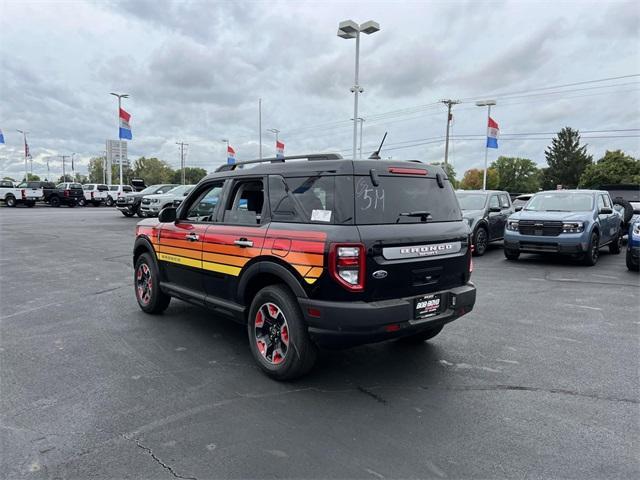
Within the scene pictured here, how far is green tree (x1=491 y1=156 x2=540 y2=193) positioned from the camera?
120625mm

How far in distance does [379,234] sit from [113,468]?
92.6 inches

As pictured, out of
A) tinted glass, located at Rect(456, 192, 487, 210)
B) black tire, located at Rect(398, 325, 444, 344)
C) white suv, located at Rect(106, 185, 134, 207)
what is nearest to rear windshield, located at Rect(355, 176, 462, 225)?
black tire, located at Rect(398, 325, 444, 344)

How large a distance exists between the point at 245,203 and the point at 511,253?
27.2 ft

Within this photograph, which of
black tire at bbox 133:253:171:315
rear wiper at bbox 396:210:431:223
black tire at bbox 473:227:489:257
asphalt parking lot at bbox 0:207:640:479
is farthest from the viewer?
black tire at bbox 473:227:489:257

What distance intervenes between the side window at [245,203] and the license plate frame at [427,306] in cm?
161

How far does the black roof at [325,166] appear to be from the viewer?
11.9 ft

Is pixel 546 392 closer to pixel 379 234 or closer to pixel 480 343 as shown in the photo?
pixel 480 343

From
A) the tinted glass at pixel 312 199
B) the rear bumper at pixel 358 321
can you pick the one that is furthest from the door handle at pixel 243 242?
the rear bumper at pixel 358 321

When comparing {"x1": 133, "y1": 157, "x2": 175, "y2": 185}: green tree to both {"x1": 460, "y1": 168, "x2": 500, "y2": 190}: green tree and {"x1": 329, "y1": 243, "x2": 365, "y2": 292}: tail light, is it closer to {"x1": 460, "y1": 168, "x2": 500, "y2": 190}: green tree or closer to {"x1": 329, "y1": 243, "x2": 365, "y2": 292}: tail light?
{"x1": 460, "y1": 168, "x2": 500, "y2": 190}: green tree

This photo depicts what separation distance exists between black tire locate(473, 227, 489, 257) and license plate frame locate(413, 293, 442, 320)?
8.04 meters

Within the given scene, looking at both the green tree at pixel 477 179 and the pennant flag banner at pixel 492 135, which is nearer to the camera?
the pennant flag banner at pixel 492 135

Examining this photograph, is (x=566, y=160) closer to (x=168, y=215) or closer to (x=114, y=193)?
(x=114, y=193)

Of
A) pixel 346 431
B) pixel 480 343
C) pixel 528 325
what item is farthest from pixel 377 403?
pixel 528 325

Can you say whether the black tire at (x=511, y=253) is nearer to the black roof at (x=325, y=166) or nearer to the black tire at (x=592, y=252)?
the black tire at (x=592, y=252)
